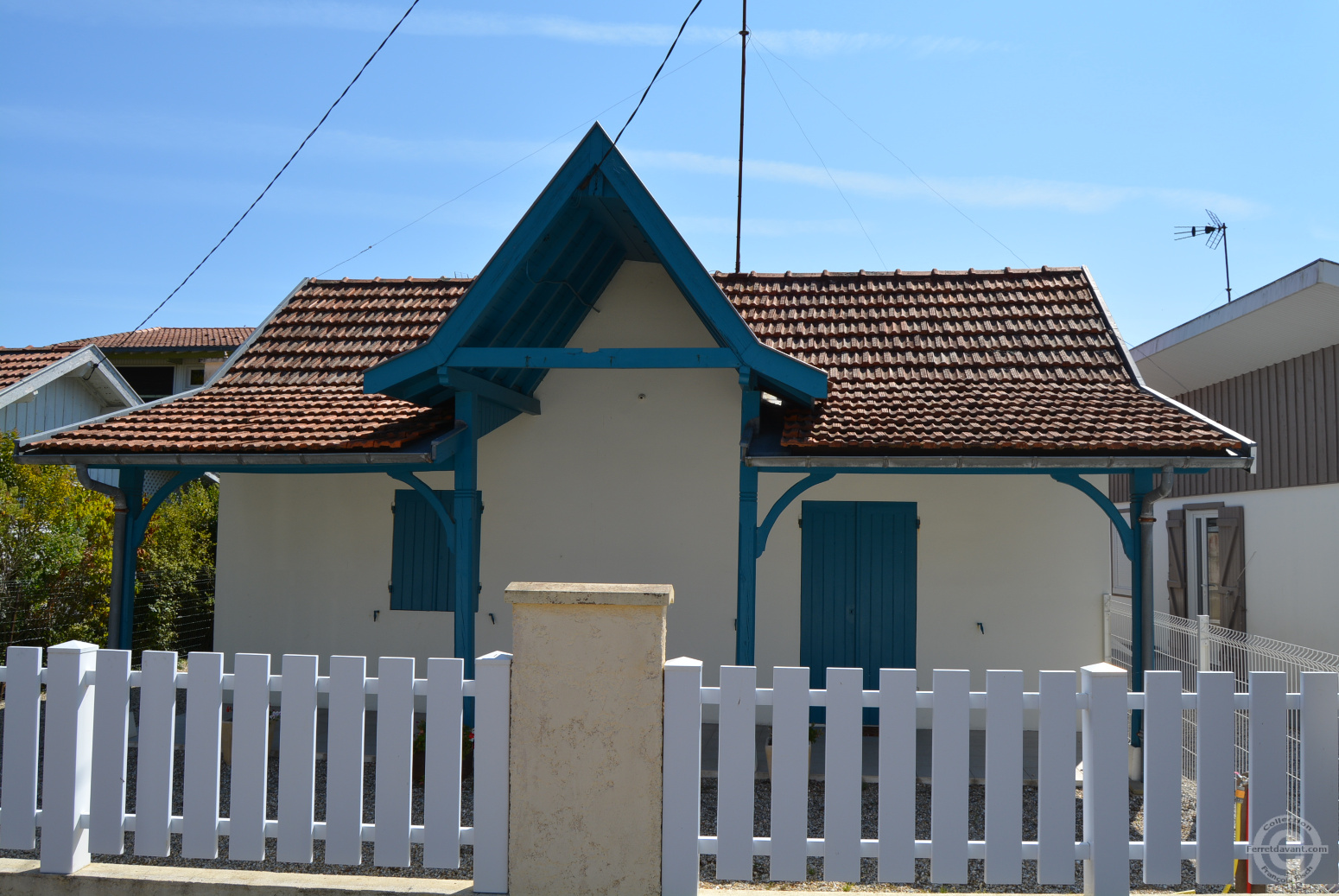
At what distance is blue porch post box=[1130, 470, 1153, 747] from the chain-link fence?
33.0 feet

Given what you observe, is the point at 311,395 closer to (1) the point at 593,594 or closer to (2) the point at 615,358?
(2) the point at 615,358

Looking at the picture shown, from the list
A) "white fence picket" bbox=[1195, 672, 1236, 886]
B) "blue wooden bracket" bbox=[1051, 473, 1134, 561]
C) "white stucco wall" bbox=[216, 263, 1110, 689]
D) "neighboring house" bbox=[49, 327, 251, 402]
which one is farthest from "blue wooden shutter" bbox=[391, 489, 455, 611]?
"neighboring house" bbox=[49, 327, 251, 402]

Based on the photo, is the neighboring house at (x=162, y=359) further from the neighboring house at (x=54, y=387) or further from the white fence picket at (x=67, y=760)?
Result: the white fence picket at (x=67, y=760)

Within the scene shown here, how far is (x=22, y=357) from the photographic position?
53.4ft

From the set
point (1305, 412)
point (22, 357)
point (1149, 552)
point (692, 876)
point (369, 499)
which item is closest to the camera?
point (692, 876)

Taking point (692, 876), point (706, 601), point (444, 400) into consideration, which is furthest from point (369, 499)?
point (692, 876)

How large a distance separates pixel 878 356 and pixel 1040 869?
5510mm

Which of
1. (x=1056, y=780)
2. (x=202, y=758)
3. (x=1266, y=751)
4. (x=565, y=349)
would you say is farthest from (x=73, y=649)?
(x=1266, y=751)

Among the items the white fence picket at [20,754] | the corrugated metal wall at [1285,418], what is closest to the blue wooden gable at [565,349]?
the white fence picket at [20,754]

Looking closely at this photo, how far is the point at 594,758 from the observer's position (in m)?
4.00

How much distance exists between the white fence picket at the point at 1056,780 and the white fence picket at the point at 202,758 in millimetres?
3697

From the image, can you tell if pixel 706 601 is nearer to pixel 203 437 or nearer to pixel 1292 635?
pixel 203 437

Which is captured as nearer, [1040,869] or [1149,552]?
[1040,869]

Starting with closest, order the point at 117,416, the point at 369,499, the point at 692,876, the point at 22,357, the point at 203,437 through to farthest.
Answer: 1. the point at 692,876
2. the point at 203,437
3. the point at 117,416
4. the point at 369,499
5. the point at 22,357
